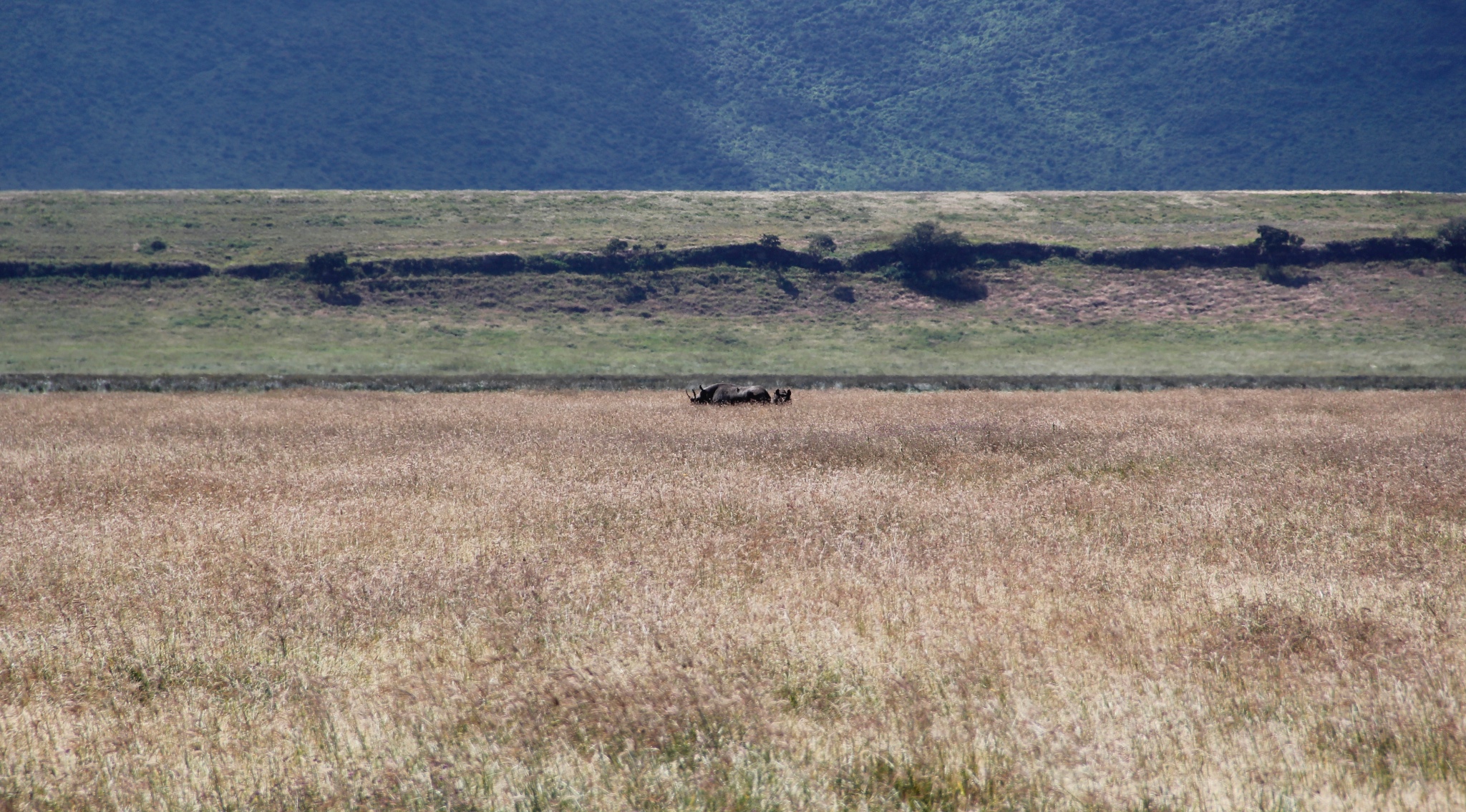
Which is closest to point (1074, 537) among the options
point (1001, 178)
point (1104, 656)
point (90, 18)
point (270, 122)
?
point (1104, 656)

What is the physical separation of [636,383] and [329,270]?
37380 millimetres

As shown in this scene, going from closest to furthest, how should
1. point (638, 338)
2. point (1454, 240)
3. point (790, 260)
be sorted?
point (638, 338) < point (1454, 240) < point (790, 260)

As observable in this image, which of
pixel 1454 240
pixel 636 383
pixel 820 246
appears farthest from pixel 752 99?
pixel 636 383

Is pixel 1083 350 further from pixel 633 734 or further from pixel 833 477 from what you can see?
pixel 633 734

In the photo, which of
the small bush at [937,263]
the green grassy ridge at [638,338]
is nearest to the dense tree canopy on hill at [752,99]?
the small bush at [937,263]

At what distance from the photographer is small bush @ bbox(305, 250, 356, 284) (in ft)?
197

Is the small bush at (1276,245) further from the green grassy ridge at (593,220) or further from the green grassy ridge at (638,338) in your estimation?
the green grassy ridge at (638,338)

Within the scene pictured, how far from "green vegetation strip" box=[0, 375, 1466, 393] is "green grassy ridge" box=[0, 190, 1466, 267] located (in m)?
34.6

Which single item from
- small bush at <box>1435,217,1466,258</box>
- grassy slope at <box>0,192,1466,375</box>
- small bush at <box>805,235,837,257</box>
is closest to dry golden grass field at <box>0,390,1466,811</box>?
grassy slope at <box>0,192,1466,375</box>

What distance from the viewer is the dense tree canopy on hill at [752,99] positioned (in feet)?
541

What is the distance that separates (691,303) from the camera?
60000mm

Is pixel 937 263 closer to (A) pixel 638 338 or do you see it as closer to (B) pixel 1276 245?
(B) pixel 1276 245

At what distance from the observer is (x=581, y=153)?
180 metres

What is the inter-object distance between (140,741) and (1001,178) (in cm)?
17204
